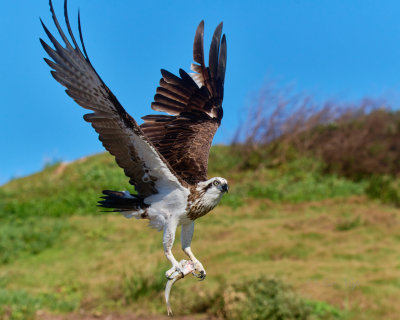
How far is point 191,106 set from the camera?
3484 mm

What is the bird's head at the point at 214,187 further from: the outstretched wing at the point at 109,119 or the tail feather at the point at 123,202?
the tail feather at the point at 123,202

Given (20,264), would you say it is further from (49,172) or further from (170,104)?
(170,104)

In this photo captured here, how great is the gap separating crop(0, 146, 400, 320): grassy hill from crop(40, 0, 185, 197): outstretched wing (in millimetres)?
1830

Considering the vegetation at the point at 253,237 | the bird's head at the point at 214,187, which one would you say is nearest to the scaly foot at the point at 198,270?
the bird's head at the point at 214,187

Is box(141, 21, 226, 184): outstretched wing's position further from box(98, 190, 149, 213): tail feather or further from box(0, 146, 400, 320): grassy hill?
box(0, 146, 400, 320): grassy hill

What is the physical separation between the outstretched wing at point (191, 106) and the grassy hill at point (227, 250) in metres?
0.99

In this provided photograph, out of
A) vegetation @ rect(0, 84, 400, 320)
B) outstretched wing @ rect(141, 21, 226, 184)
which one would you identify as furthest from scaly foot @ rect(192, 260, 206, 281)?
vegetation @ rect(0, 84, 400, 320)

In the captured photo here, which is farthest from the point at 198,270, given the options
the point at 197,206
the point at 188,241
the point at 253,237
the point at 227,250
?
the point at 253,237

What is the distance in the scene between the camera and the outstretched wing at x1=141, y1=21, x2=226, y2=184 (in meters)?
3.05

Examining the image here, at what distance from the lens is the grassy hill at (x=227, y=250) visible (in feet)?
28.3

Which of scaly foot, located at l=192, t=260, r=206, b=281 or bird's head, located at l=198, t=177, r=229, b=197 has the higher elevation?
bird's head, located at l=198, t=177, r=229, b=197

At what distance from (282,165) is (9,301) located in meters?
14.2

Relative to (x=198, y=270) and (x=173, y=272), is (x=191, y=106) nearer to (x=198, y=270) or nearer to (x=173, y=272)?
(x=198, y=270)

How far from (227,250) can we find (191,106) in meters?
9.61
